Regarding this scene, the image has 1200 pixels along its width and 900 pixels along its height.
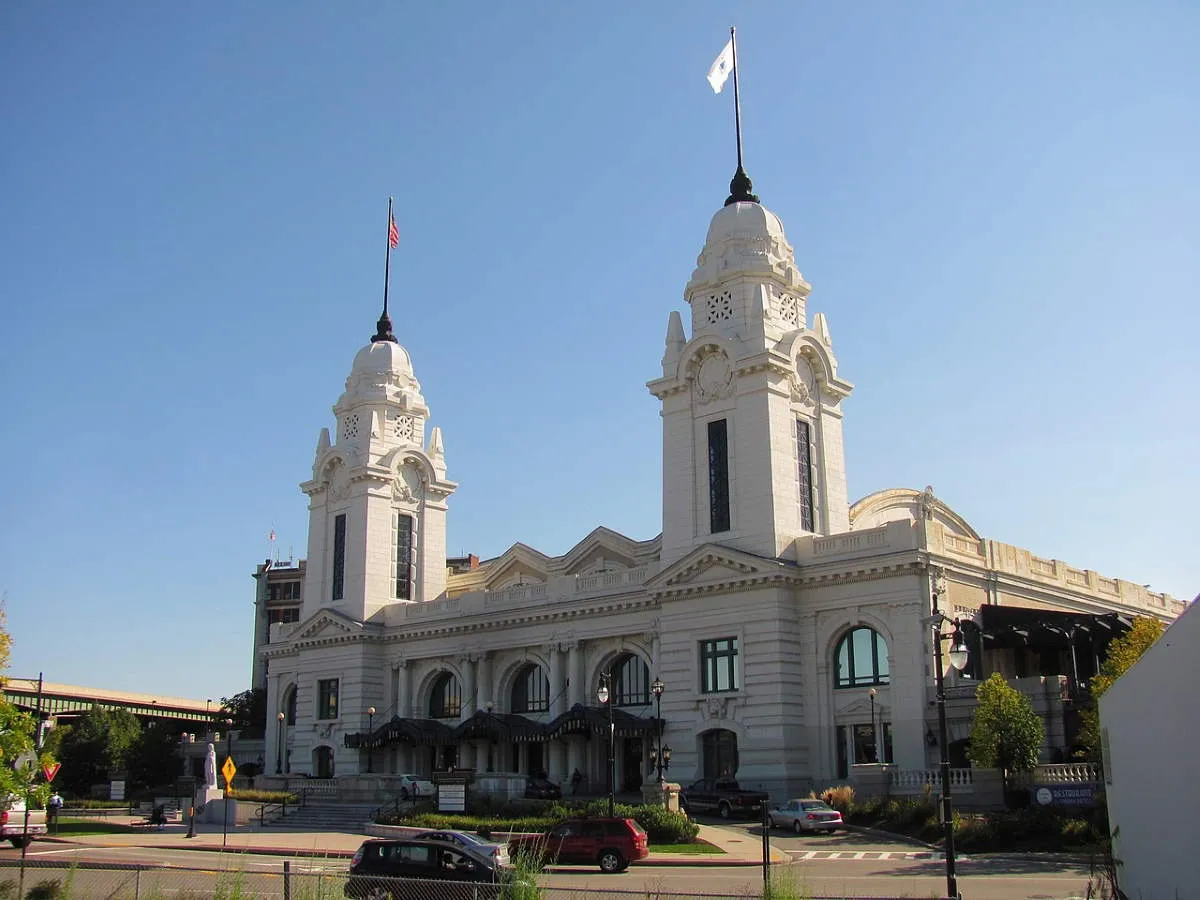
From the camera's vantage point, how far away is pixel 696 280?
59.0 meters

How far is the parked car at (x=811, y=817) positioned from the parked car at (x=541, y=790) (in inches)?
519

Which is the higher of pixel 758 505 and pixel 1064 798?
pixel 758 505

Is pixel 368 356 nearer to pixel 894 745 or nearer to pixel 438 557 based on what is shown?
pixel 438 557

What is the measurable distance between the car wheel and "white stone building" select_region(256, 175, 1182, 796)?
60.7 feet

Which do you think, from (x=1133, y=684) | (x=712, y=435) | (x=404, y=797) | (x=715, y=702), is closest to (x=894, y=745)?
(x=715, y=702)

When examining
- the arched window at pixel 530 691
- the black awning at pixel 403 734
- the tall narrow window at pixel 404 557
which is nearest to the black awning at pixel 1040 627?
the arched window at pixel 530 691

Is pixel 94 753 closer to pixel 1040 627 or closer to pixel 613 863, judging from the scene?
pixel 1040 627

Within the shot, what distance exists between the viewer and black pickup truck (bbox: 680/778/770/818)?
1794 inches

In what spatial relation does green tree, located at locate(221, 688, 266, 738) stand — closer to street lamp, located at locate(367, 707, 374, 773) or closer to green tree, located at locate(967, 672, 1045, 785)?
street lamp, located at locate(367, 707, 374, 773)

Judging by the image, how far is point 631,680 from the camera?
196 ft

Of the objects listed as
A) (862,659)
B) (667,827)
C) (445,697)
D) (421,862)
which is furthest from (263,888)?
(445,697)

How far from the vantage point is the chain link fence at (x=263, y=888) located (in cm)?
1683

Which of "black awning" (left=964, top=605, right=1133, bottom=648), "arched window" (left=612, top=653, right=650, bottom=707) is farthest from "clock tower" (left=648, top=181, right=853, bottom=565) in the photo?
"black awning" (left=964, top=605, right=1133, bottom=648)

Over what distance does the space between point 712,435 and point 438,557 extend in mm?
26010
